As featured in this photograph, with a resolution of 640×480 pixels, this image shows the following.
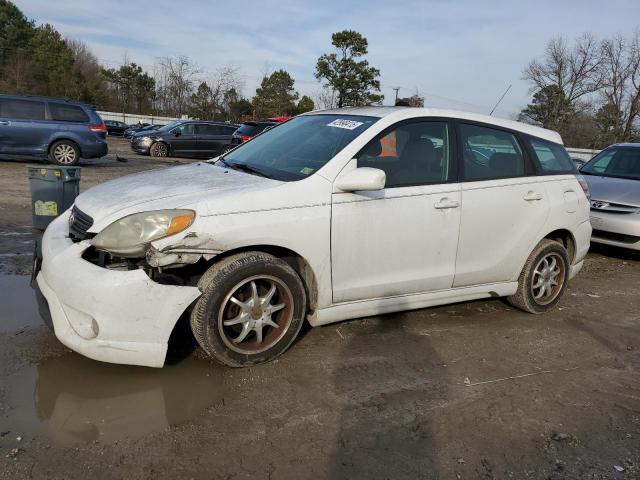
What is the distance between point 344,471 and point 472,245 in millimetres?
2285

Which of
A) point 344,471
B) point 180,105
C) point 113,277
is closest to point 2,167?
point 113,277

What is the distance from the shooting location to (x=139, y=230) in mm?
3078

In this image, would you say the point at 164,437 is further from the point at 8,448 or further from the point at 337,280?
the point at 337,280

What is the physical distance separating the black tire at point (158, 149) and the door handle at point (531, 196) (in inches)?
692

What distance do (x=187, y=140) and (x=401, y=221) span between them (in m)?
17.8

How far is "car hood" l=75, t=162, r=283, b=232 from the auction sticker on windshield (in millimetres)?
823

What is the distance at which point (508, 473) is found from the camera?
2604 mm

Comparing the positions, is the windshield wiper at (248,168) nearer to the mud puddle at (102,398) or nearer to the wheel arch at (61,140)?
the mud puddle at (102,398)

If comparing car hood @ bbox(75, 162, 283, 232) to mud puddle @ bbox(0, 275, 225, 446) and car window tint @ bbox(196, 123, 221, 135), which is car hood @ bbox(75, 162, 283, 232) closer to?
mud puddle @ bbox(0, 275, 225, 446)

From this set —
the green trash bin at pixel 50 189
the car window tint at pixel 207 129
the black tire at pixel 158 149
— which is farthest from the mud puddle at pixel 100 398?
the car window tint at pixel 207 129

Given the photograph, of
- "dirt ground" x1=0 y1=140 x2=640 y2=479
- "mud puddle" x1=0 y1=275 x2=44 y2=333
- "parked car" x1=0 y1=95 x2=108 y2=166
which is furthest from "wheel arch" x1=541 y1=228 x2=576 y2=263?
"parked car" x1=0 y1=95 x2=108 y2=166

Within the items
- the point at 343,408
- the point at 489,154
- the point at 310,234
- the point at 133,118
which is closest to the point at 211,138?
the point at 489,154

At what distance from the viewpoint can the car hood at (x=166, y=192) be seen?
3174 millimetres

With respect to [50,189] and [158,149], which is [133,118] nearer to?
[158,149]
